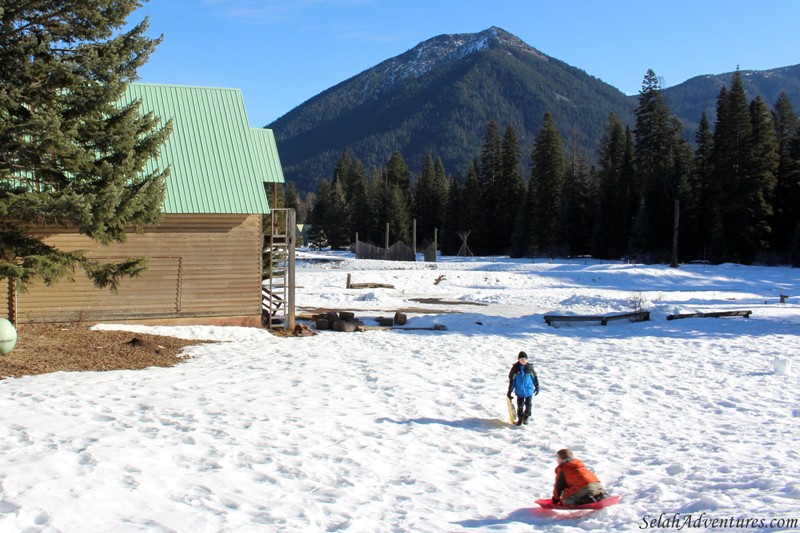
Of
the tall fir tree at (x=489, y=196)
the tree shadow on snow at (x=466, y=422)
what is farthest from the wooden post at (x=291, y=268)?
the tall fir tree at (x=489, y=196)

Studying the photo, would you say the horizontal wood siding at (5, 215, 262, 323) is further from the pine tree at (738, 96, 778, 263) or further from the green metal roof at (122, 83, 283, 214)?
the pine tree at (738, 96, 778, 263)

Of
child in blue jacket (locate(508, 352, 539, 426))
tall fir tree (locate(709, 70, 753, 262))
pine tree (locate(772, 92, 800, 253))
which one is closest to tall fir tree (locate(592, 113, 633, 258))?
tall fir tree (locate(709, 70, 753, 262))

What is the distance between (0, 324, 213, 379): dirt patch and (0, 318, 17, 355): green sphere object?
16 cm

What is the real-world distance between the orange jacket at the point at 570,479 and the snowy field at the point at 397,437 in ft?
0.82

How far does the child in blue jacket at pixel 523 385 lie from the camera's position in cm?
1005

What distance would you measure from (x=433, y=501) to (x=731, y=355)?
11574 millimetres

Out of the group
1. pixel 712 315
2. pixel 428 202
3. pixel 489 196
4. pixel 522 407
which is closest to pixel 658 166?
pixel 489 196

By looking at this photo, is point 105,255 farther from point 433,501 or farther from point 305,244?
point 305,244

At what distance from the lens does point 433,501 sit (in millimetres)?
7039

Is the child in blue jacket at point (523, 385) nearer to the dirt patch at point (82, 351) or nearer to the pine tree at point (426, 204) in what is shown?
the dirt patch at point (82, 351)

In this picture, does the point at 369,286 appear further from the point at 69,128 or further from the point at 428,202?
the point at 428,202

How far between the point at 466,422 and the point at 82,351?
26.5 ft

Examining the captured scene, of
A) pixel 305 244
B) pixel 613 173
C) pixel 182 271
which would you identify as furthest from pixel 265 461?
pixel 305 244

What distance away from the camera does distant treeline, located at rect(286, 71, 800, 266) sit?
51875 millimetres
